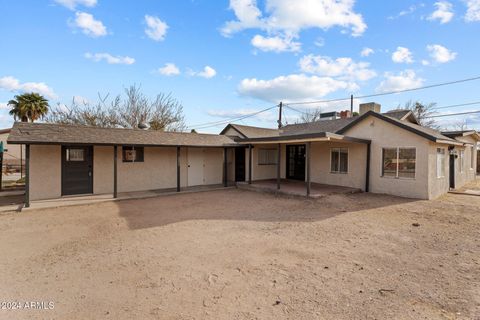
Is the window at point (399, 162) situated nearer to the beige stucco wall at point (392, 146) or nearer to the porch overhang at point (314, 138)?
the beige stucco wall at point (392, 146)

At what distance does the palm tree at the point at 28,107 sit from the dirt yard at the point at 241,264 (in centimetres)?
2362

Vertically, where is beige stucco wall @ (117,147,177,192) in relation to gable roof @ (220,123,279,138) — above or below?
below

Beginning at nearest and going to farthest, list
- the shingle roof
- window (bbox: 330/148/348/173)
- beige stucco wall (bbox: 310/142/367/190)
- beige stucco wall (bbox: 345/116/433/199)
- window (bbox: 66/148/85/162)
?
the shingle roof
beige stucco wall (bbox: 345/116/433/199)
window (bbox: 66/148/85/162)
beige stucco wall (bbox: 310/142/367/190)
window (bbox: 330/148/348/173)

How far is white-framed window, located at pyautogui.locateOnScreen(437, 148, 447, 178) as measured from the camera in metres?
11.2

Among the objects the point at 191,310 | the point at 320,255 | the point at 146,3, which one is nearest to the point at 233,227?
the point at 320,255

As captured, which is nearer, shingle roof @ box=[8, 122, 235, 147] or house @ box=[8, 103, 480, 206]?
shingle roof @ box=[8, 122, 235, 147]

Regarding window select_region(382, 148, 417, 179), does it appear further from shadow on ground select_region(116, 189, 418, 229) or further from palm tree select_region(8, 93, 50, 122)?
palm tree select_region(8, 93, 50, 122)

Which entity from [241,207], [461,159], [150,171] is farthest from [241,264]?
[461,159]

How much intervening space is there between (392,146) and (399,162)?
733 mm

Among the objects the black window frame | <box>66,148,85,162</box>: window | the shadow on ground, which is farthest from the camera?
the black window frame

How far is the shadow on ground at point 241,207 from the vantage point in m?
7.58

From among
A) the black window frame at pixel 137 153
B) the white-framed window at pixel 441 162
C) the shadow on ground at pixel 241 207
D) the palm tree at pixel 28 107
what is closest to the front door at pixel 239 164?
the shadow on ground at pixel 241 207

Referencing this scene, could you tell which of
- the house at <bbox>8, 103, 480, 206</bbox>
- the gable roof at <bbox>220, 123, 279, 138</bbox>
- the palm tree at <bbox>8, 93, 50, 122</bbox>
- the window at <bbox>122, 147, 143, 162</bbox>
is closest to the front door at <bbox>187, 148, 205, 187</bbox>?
the house at <bbox>8, 103, 480, 206</bbox>

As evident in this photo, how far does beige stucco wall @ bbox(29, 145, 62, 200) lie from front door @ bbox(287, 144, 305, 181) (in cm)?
1141
